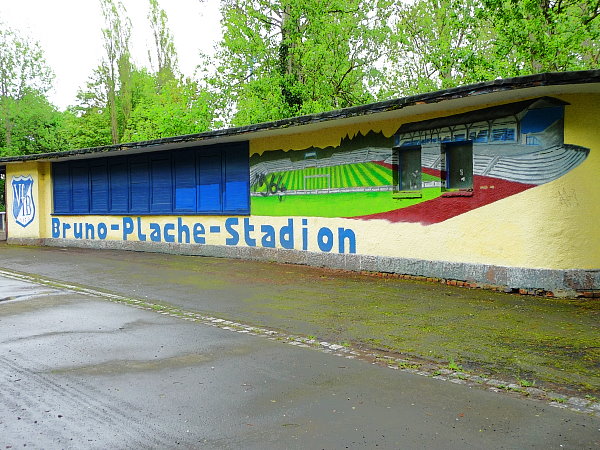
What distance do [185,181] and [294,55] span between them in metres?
10.9

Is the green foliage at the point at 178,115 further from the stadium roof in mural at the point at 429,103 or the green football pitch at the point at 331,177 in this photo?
the green football pitch at the point at 331,177

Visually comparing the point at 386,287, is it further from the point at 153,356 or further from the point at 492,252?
the point at 153,356

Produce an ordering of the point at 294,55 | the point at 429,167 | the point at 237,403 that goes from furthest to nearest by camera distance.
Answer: the point at 294,55, the point at 429,167, the point at 237,403

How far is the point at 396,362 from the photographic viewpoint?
228 inches

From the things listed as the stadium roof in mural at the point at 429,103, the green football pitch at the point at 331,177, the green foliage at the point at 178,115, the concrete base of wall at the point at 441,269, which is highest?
the green foliage at the point at 178,115

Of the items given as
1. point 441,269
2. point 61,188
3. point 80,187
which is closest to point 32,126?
point 61,188

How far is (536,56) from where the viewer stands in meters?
19.3

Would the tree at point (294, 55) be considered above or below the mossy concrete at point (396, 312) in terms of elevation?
above

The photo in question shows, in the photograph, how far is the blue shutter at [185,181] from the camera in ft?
58.3

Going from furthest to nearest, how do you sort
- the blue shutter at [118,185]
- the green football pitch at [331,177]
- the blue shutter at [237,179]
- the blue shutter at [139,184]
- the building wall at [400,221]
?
the blue shutter at [118,185] < the blue shutter at [139,184] < the blue shutter at [237,179] < the green football pitch at [331,177] < the building wall at [400,221]

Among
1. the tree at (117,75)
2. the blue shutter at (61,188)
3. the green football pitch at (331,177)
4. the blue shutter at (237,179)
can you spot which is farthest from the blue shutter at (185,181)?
the tree at (117,75)

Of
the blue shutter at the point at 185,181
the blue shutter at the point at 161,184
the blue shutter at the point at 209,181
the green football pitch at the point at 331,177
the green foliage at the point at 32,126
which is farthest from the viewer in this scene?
the green foliage at the point at 32,126

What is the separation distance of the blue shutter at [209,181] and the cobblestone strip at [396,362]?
311 inches

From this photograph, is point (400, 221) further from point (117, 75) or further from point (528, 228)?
point (117, 75)
